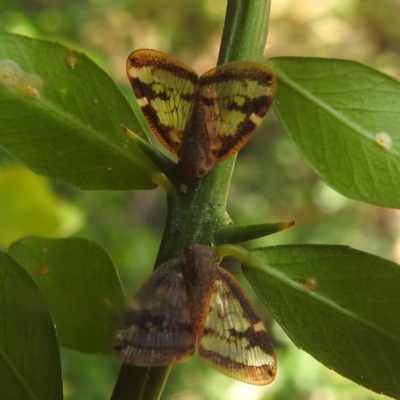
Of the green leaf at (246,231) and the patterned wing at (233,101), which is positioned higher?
the patterned wing at (233,101)

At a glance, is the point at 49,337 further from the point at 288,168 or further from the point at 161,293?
the point at 288,168

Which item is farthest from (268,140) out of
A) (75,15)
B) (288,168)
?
(75,15)

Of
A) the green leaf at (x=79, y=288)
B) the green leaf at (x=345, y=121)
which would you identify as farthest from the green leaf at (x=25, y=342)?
the green leaf at (x=345, y=121)

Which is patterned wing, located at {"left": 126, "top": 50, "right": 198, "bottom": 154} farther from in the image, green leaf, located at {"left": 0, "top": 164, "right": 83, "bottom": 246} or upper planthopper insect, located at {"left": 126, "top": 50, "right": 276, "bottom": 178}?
green leaf, located at {"left": 0, "top": 164, "right": 83, "bottom": 246}

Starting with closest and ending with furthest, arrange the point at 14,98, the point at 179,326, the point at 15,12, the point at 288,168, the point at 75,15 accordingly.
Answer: the point at 179,326
the point at 14,98
the point at 15,12
the point at 75,15
the point at 288,168

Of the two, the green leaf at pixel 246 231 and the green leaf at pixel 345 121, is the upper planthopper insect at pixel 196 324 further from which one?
the green leaf at pixel 345 121

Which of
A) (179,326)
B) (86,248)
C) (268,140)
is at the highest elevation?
(268,140)


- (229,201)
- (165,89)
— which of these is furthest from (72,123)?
(229,201)
